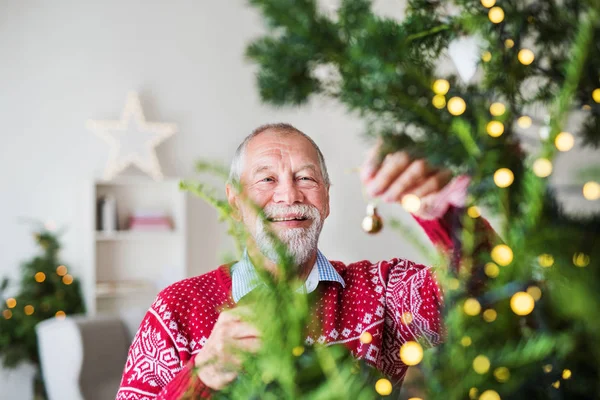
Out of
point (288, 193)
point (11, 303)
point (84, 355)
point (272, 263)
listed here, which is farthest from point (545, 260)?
point (11, 303)

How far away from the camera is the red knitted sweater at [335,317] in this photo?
127 centimetres

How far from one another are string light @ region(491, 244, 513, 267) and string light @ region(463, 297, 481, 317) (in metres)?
0.03

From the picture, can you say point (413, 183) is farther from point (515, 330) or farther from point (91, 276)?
point (91, 276)

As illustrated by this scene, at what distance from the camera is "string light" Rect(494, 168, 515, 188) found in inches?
15.4

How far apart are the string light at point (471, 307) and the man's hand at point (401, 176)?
9 cm

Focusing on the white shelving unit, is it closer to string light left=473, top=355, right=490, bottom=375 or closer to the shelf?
the shelf

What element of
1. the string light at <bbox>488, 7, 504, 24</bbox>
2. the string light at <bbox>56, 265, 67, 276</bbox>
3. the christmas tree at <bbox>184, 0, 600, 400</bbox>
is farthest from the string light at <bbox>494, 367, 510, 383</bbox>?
the string light at <bbox>56, 265, 67, 276</bbox>

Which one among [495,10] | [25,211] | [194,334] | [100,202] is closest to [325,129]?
[100,202]

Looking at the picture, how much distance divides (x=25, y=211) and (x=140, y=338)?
3877mm

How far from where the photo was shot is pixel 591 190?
373mm

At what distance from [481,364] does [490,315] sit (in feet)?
0.15

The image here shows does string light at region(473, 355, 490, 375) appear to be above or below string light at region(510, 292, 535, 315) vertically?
below

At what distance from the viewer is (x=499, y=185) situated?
0.39 meters

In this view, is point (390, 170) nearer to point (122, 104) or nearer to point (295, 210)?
point (295, 210)
